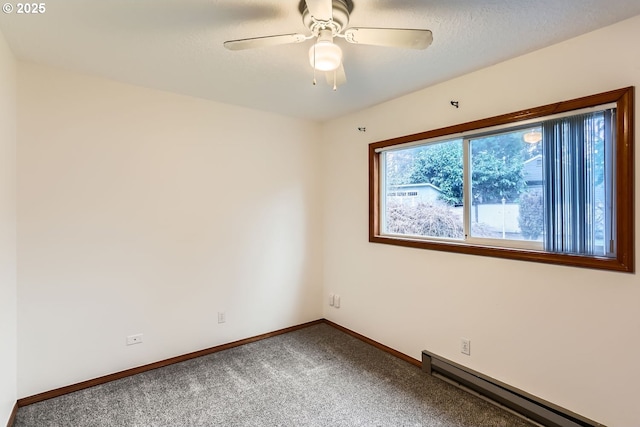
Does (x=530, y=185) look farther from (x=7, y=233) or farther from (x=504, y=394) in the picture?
(x=7, y=233)

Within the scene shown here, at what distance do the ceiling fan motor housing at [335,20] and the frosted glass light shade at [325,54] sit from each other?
0.08 m

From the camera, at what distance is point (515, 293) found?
2162mm

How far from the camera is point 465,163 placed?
252 centimetres

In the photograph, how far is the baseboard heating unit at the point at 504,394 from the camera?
1911mm

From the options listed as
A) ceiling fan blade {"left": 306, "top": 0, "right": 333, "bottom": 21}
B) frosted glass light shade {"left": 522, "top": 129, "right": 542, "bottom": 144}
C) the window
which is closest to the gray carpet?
the window

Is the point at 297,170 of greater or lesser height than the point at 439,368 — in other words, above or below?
above

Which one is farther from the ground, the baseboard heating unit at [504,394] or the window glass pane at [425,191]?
the window glass pane at [425,191]

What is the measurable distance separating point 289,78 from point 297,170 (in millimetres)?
1310

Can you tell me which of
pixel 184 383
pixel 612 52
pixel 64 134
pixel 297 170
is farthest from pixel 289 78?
pixel 184 383

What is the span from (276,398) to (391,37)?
2.45 m

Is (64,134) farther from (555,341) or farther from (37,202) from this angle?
(555,341)

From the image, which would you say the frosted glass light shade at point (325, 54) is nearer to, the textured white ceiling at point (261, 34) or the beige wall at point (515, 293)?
the textured white ceiling at point (261, 34)

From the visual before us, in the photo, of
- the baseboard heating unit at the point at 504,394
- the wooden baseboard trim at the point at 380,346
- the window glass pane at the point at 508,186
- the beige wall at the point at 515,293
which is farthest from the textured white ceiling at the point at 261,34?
the wooden baseboard trim at the point at 380,346

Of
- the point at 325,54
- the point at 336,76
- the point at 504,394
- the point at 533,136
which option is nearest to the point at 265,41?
the point at 325,54
